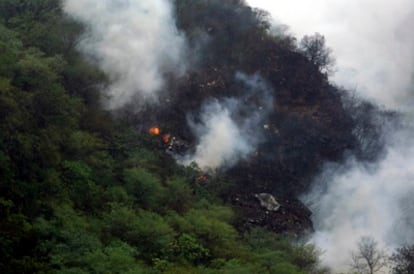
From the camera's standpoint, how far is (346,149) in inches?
2398

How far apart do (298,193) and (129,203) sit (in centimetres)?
2094

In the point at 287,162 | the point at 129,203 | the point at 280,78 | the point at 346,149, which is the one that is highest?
the point at 280,78

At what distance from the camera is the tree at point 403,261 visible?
150 feet

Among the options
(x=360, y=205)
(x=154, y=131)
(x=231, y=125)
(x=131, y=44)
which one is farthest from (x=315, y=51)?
(x=154, y=131)

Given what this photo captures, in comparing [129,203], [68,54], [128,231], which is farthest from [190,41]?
[128,231]

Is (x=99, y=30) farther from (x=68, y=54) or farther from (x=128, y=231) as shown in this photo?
(x=128, y=231)

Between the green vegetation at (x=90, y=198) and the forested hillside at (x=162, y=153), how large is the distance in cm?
9

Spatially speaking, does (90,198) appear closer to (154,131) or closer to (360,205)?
(154,131)

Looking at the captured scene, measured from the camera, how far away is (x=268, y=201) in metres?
51.5

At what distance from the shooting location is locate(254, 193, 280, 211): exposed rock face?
51.0 metres

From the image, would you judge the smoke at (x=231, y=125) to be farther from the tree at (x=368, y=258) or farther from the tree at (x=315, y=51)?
the tree at (x=368, y=258)

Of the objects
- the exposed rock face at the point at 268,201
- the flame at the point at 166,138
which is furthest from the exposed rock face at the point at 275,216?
the flame at the point at 166,138

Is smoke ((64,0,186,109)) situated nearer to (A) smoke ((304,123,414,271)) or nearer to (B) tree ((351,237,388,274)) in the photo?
(A) smoke ((304,123,414,271))

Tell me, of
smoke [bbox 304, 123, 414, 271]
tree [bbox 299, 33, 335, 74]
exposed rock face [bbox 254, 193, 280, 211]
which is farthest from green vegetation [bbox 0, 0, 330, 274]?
tree [bbox 299, 33, 335, 74]
